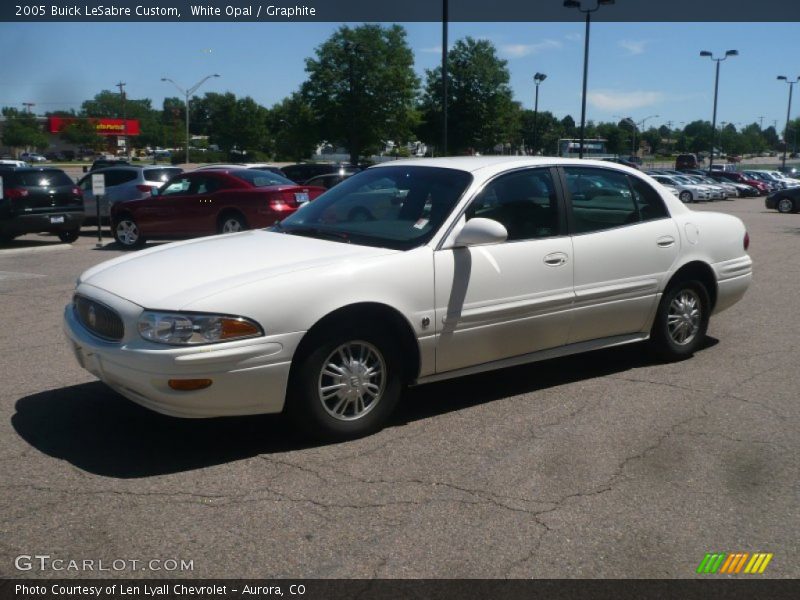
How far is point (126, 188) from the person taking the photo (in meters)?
19.1

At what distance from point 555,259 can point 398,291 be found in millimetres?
1311

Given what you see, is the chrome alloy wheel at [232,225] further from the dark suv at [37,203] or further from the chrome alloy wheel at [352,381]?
the chrome alloy wheel at [352,381]

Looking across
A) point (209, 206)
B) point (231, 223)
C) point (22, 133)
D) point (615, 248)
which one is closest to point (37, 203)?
point (209, 206)

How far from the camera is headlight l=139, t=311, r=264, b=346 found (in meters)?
Result: 4.24

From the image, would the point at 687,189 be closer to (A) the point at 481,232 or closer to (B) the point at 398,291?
(A) the point at 481,232

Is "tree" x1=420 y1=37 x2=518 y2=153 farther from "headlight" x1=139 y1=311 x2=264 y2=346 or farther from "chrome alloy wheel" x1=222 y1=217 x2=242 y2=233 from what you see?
"headlight" x1=139 y1=311 x2=264 y2=346

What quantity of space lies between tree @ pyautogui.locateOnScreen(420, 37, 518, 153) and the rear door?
39.3 metres

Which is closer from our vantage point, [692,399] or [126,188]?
[692,399]

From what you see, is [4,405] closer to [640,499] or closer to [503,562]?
[503,562]

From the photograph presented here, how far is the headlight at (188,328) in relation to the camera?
424 centimetres

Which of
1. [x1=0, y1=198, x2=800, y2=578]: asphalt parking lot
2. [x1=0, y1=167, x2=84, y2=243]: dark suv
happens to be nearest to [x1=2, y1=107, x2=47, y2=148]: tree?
[x1=0, y1=167, x2=84, y2=243]: dark suv

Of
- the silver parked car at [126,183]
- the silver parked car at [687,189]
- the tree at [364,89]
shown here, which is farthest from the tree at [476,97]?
the silver parked car at [126,183]
